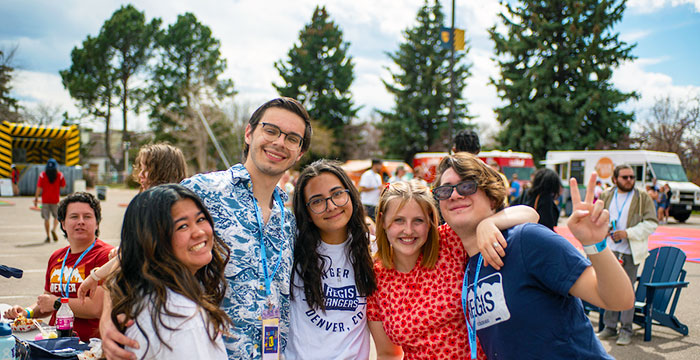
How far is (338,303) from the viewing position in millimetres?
2408

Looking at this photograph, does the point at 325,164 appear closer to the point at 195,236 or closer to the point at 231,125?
the point at 195,236

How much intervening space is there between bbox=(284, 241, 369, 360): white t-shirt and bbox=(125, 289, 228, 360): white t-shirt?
2.39 feet

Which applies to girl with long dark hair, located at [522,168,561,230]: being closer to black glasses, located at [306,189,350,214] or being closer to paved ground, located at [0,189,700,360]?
paved ground, located at [0,189,700,360]

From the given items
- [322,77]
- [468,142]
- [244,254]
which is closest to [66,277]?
[244,254]

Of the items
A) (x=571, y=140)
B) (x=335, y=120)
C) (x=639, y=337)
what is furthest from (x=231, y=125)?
(x=639, y=337)

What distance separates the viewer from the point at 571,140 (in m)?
29.1

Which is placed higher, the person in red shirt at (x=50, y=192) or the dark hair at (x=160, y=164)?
the dark hair at (x=160, y=164)

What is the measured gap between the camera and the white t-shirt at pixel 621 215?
556 cm

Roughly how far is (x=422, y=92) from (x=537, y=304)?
35606mm

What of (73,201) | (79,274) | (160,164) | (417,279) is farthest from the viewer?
(160,164)

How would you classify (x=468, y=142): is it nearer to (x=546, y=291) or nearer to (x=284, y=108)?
(x=284, y=108)

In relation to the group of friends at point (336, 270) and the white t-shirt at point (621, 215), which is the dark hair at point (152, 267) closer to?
the group of friends at point (336, 270)

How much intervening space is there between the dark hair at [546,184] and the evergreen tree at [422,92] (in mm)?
30410

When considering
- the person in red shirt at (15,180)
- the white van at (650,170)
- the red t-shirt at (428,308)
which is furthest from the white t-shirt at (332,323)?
the person in red shirt at (15,180)
